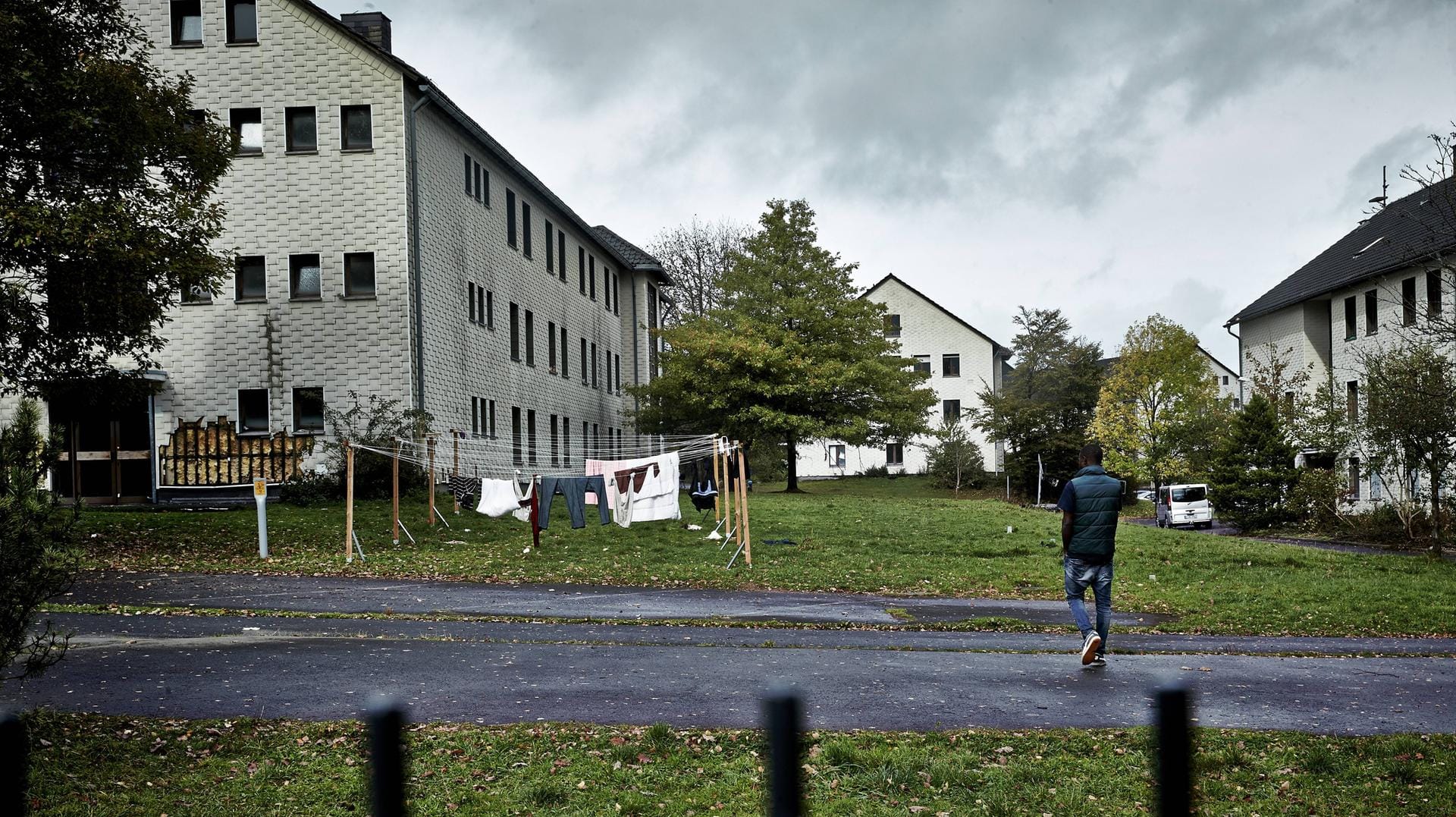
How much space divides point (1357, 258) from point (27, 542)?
48.8 metres

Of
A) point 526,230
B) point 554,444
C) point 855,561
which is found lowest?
point 855,561

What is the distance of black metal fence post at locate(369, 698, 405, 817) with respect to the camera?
124 cm

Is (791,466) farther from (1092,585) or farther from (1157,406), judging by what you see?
Result: (1092,585)

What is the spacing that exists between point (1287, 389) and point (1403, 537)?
19.4m

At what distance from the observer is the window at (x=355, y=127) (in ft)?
104

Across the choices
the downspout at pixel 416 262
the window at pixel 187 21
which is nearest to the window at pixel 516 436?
the downspout at pixel 416 262

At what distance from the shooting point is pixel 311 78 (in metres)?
31.6

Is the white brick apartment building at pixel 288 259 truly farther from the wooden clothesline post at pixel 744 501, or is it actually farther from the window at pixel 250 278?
the wooden clothesline post at pixel 744 501

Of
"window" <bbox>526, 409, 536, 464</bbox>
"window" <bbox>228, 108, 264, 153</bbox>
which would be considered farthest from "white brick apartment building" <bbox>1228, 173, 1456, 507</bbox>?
"window" <bbox>228, 108, 264, 153</bbox>

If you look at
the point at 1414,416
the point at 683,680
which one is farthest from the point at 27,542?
the point at 1414,416

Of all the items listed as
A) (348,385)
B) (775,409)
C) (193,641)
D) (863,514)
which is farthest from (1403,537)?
(193,641)

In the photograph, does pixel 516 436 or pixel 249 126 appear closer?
pixel 249 126

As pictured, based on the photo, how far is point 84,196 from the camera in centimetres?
1973

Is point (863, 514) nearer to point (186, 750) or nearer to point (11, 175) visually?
point (11, 175)
